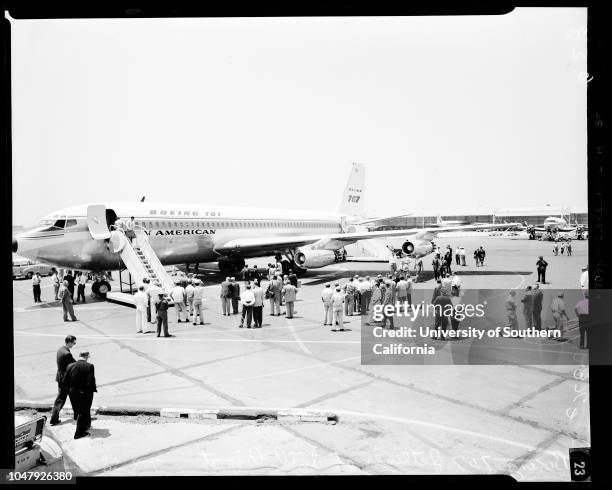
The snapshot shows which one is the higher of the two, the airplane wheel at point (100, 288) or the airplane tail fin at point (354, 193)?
the airplane tail fin at point (354, 193)

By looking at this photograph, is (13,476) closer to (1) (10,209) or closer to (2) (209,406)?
(2) (209,406)

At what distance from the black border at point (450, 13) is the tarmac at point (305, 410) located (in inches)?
26.2

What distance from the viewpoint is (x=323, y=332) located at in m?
11.5

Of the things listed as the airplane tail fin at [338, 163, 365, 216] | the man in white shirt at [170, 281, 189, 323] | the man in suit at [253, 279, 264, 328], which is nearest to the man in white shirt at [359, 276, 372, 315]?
the man in suit at [253, 279, 264, 328]

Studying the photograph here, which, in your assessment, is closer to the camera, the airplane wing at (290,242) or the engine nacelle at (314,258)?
the engine nacelle at (314,258)

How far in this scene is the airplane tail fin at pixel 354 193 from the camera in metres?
33.7

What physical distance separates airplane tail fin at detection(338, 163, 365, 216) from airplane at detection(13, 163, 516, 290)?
15.9ft

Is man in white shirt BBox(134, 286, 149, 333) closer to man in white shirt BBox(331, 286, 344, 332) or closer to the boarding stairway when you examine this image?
the boarding stairway

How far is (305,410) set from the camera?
6.55m

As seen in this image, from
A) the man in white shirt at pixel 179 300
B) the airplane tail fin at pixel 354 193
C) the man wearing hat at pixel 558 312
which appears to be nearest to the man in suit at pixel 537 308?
Result: the man wearing hat at pixel 558 312

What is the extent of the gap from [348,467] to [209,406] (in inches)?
102

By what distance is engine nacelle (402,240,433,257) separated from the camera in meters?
22.0

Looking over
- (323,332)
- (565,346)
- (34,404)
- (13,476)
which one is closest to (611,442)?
(565,346)

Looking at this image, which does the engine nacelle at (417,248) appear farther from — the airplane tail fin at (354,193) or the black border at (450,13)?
the black border at (450,13)
